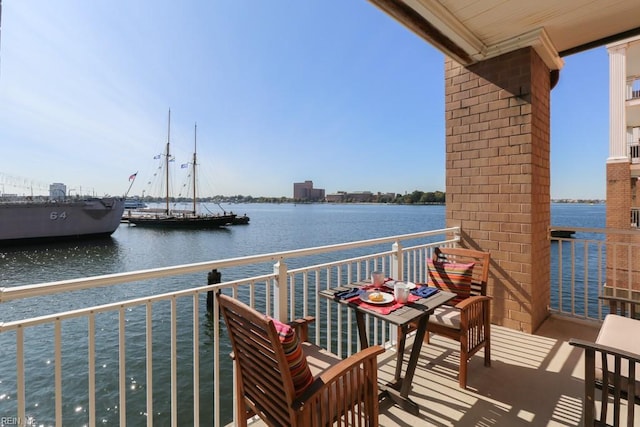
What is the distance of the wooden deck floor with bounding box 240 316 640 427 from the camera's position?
183 cm

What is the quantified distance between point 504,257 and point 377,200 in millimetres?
47923

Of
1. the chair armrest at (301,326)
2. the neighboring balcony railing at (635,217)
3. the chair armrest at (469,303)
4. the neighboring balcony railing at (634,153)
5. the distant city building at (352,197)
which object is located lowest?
the chair armrest at (301,326)

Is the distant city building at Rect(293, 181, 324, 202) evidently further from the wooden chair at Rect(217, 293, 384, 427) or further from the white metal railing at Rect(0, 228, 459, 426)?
the wooden chair at Rect(217, 293, 384, 427)

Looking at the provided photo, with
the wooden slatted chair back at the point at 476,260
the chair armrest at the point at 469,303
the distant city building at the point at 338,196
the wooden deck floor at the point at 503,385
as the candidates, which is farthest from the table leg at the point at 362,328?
the distant city building at the point at 338,196

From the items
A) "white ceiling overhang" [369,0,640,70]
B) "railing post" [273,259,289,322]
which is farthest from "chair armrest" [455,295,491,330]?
"white ceiling overhang" [369,0,640,70]

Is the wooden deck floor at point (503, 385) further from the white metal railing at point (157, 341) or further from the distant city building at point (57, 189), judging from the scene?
the distant city building at point (57, 189)

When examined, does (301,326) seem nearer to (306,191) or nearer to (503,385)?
(503,385)

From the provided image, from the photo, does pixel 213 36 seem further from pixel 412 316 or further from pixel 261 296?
pixel 412 316

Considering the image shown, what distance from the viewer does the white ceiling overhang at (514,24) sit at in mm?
2365

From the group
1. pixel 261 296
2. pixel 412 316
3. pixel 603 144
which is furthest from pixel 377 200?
pixel 412 316

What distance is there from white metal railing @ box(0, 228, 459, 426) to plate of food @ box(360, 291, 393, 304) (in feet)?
1.20

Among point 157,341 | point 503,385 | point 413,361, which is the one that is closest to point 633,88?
point 503,385

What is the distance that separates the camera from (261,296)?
9.20m

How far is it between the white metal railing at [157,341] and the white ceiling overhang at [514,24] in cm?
189
